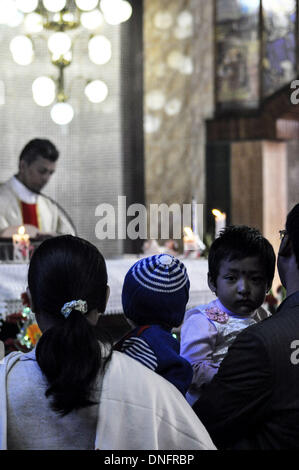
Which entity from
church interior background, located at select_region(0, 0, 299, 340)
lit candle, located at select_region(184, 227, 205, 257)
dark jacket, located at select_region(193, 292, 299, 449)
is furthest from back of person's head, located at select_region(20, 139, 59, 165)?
dark jacket, located at select_region(193, 292, 299, 449)

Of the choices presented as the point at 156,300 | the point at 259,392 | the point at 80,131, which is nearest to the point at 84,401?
the point at 259,392

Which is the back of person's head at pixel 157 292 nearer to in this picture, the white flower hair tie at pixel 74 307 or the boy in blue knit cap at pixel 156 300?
the boy in blue knit cap at pixel 156 300

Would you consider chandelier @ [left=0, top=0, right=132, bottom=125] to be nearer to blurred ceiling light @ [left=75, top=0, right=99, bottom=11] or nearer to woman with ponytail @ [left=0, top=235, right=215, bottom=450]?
blurred ceiling light @ [left=75, top=0, right=99, bottom=11]

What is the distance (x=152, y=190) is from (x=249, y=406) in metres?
8.25

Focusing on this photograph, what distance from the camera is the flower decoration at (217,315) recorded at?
2.38 m

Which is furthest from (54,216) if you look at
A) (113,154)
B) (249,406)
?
(249,406)

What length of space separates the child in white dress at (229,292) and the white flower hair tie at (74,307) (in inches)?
33.0

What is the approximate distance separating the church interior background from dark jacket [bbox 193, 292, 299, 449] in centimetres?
674

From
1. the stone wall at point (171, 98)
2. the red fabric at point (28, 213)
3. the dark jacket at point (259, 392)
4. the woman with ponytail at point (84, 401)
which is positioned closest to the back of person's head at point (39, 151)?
the red fabric at point (28, 213)

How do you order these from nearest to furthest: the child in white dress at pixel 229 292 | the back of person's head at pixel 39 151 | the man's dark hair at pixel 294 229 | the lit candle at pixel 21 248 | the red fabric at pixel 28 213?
1. the man's dark hair at pixel 294 229
2. the child in white dress at pixel 229 292
3. the lit candle at pixel 21 248
4. the back of person's head at pixel 39 151
5. the red fabric at pixel 28 213

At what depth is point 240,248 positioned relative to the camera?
94.3 inches

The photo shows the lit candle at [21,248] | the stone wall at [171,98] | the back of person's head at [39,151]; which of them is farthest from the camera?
the stone wall at [171,98]

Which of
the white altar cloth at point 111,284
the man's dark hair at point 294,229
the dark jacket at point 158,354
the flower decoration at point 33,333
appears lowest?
the flower decoration at point 33,333
